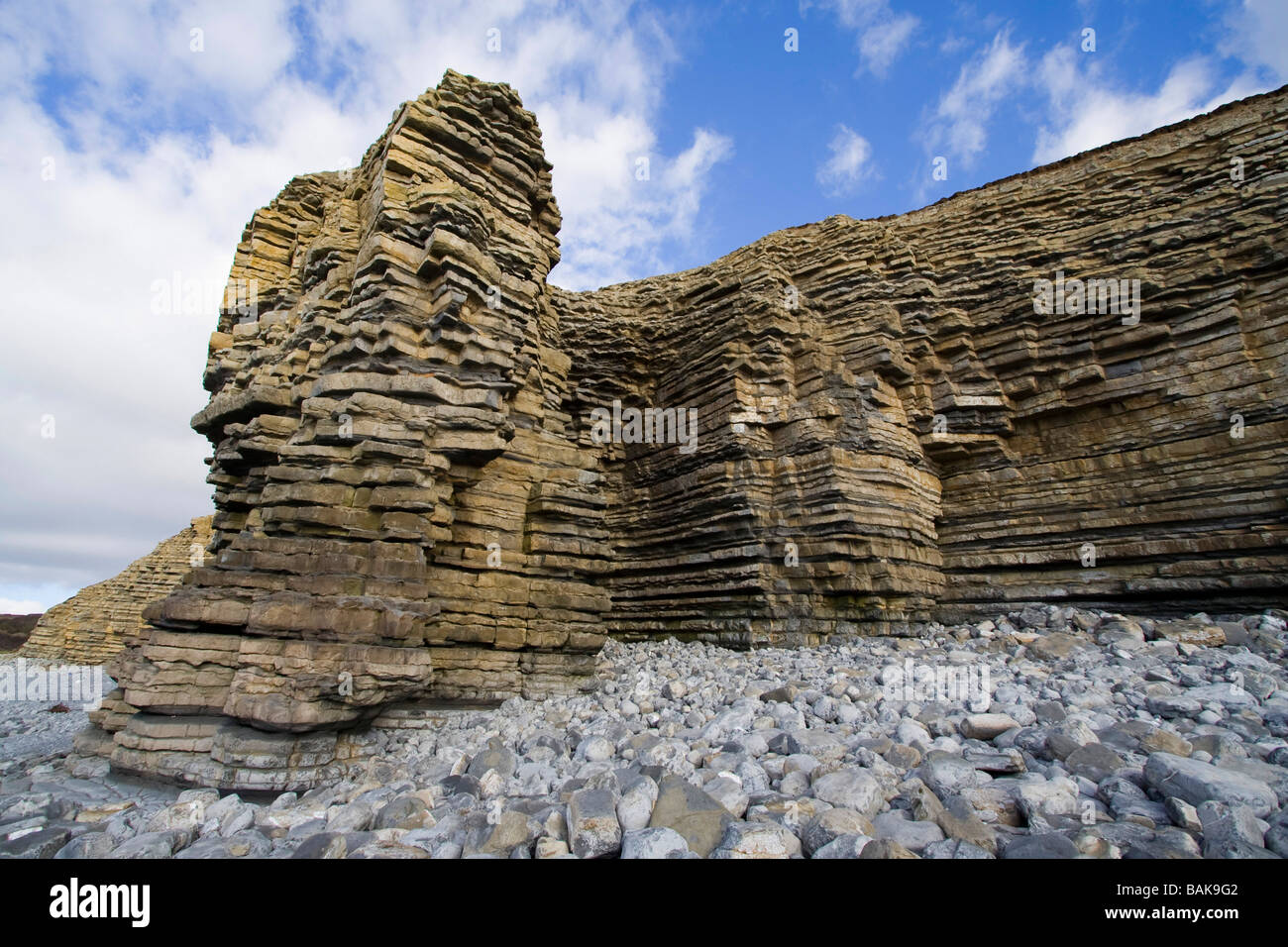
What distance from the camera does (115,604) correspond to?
27.4m

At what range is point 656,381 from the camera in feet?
54.2

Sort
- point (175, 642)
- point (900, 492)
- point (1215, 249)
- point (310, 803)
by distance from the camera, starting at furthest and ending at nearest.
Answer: point (900, 492), point (1215, 249), point (175, 642), point (310, 803)

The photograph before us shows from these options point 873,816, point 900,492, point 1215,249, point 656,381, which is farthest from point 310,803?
point 1215,249

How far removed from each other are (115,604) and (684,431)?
3135cm

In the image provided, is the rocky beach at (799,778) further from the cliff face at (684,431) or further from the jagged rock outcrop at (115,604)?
the jagged rock outcrop at (115,604)

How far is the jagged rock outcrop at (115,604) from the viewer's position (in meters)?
26.4

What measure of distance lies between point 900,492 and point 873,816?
32.3 ft

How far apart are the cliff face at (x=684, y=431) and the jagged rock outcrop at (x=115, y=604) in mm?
19417
